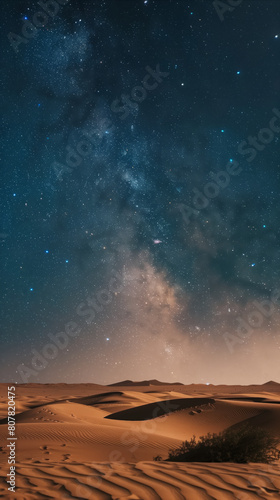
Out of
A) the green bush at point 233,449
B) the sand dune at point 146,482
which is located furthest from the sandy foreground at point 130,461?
the green bush at point 233,449

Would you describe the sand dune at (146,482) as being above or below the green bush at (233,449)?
above

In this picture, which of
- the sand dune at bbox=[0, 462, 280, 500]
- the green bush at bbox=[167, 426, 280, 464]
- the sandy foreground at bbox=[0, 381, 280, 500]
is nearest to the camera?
the sand dune at bbox=[0, 462, 280, 500]

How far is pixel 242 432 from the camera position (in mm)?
8367

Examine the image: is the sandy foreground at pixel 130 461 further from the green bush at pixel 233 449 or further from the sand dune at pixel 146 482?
the green bush at pixel 233 449

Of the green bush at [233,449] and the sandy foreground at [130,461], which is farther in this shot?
the green bush at [233,449]

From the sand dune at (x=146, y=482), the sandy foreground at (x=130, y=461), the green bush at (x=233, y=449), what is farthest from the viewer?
the green bush at (x=233, y=449)

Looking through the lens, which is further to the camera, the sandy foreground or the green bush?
the green bush

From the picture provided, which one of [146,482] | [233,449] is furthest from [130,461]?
[146,482]

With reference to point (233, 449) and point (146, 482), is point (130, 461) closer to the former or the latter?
point (233, 449)

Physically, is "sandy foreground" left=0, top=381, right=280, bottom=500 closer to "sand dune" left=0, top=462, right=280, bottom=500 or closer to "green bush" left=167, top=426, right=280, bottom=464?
"sand dune" left=0, top=462, right=280, bottom=500

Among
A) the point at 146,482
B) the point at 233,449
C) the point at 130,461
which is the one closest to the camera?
the point at 146,482

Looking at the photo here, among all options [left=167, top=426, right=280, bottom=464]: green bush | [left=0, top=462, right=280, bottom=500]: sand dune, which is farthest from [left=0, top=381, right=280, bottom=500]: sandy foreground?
[left=167, top=426, right=280, bottom=464]: green bush

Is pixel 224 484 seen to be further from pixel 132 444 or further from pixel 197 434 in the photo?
pixel 197 434

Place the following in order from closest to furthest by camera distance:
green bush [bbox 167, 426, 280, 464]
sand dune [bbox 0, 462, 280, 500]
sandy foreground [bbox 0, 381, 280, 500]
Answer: sand dune [bbox 0, 462, 280, 500] < sandy foreground [bbox 0, 381, 280, 500] < green bush [bbox 167, 426, 280, 464]
